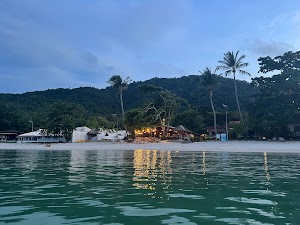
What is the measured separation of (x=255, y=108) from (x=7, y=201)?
48.8m

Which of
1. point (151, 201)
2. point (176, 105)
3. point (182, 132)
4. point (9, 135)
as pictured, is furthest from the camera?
point (9, 135)

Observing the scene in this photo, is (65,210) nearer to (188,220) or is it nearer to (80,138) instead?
(188,220)

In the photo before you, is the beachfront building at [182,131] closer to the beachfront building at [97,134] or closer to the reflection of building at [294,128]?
the beachfront building at [97,134]

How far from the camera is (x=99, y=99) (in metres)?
103

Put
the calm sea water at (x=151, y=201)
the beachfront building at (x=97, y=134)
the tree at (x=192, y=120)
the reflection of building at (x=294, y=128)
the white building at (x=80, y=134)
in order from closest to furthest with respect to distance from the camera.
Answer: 1. the calm sea water at (x=151, y=201)
2. the reflection of building at (x=294, y=128)
3. the white building at (x=80, y=134)
4. the tree at (x=192, y=120)
5. the beachfront building at (x=97, y=134)

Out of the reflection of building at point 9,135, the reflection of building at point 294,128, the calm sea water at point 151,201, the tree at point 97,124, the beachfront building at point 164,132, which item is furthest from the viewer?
the reflection of building at point 9,135

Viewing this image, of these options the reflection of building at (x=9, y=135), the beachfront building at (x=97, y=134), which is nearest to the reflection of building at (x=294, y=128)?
the beachfront building at (x=97, y=134)

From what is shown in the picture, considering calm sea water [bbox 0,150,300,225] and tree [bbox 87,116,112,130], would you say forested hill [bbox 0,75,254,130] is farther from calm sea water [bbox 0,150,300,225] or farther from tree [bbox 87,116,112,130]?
calm sea water [bbox 0,150,300,225]

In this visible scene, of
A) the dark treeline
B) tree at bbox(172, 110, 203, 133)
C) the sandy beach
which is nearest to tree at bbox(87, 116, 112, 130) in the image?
the dark treeline

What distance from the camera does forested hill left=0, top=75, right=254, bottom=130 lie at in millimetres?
88625

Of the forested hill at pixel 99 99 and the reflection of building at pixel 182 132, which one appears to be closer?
the reflection of building at pixel 182 132

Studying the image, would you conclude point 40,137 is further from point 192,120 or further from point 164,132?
point 192,120

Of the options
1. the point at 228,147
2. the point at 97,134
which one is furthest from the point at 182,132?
A: the point at 228,147

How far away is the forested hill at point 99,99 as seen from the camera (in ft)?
291
